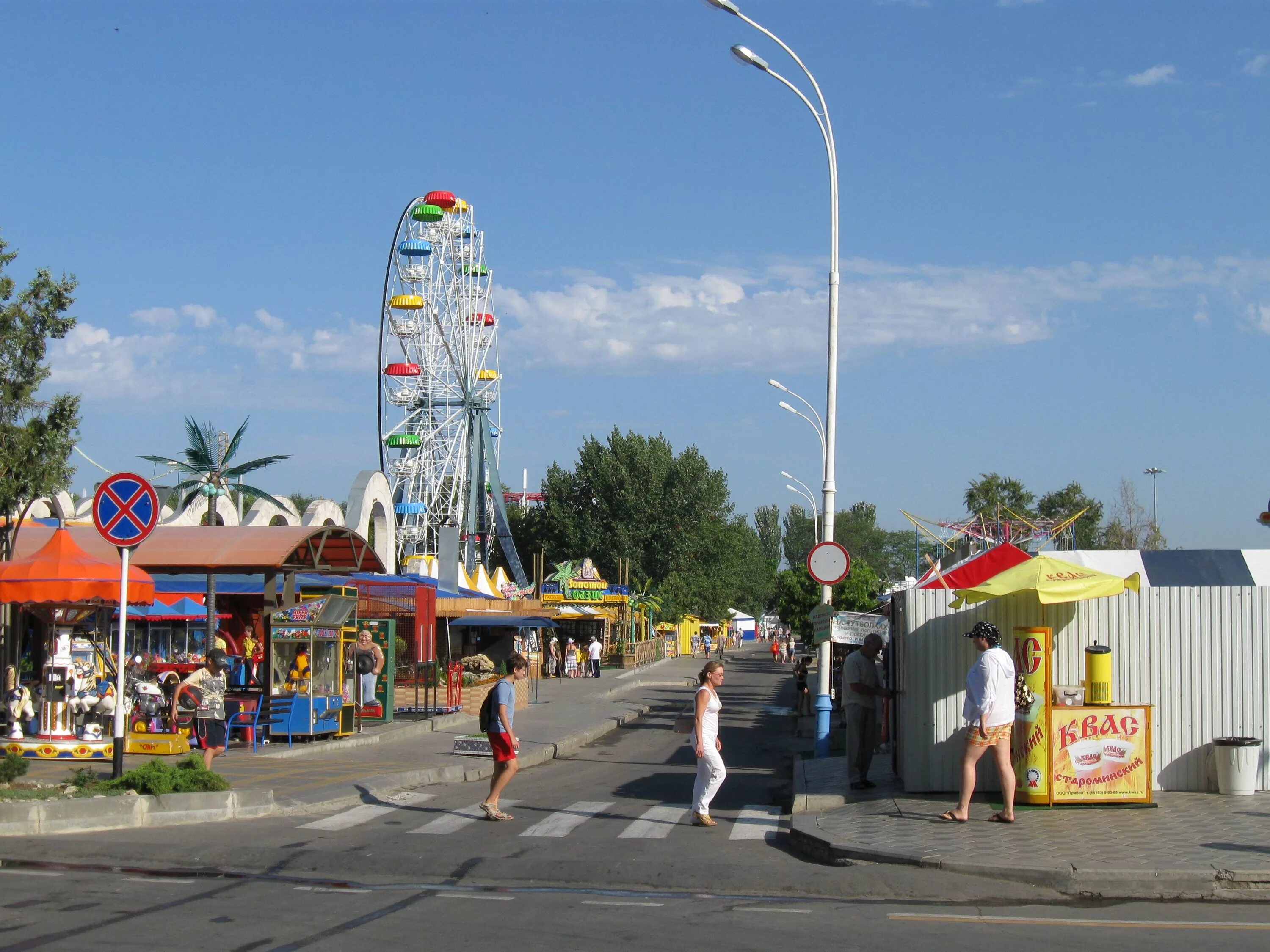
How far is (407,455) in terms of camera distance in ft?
223

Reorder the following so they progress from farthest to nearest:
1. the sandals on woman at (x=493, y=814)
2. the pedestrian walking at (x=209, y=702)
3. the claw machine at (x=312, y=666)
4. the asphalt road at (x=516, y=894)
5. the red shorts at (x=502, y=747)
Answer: the claw machine at (x=312, y=666)
the pedestrian walking at (x=209, y=702)
the sandals on woman at (x=493, y=814)
the red shorts at (x=502, y=747)
the asphalt road at (x=516, y=894)

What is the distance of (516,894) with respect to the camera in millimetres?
8836

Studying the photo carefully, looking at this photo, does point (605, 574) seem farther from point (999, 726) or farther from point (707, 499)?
point (999, 726)

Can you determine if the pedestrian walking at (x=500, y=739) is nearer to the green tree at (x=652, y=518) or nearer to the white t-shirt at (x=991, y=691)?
the white t-shirt at (x=991, y=691)

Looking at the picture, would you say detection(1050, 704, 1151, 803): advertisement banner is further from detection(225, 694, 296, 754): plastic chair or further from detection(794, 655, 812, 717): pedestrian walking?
detection(794, 655, 812, 717): pedestrian walking

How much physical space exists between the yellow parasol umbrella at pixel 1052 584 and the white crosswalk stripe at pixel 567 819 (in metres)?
4.52

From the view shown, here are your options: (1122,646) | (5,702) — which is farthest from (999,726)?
(5,702)

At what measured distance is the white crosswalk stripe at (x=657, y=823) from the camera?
38.0ft

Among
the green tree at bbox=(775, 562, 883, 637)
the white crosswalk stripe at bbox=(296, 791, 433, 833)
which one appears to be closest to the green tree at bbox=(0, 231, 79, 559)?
the white crosswalk stripe at bbox=(296, 791, 433, 833)

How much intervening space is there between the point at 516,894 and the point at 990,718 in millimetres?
4621

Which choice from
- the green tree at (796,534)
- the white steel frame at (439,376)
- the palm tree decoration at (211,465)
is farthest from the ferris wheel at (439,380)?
the green tree at (796,534)

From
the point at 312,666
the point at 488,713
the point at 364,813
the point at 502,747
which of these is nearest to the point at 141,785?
the point at 364,813

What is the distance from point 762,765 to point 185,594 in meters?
15.0

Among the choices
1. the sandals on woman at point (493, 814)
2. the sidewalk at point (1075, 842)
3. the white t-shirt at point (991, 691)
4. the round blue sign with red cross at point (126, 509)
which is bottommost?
the sandals on woman at point (493, 814)
